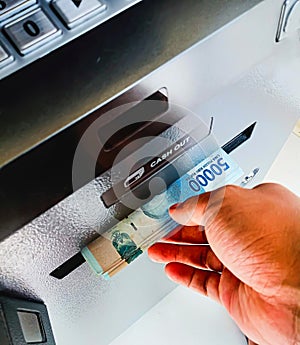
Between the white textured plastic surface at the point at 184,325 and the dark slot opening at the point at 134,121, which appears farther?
the white textured plastic surface at the point at 184,325

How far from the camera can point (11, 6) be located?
0.27 meters

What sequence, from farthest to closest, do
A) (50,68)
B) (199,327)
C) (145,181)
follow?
(199,327) → (145,181) → (50,68)

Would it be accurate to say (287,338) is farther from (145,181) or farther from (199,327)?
(199,327)

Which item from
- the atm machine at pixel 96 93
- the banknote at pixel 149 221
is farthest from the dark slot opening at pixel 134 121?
the banknote at pixel 149 221

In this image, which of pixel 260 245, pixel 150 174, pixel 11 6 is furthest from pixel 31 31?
pixel 260 245

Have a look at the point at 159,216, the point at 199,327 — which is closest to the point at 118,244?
the point at 159,216

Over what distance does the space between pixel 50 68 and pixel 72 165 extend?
0.05m

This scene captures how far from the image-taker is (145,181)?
404 mm

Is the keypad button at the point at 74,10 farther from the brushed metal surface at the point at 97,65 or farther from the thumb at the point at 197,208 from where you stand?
the thumb at the point at 197,208

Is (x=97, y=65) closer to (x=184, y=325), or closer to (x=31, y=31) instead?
(x=31, y=31)

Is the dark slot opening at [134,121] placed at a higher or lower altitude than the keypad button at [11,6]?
lower

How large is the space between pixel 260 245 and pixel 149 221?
0.10 meters

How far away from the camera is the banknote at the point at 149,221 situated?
438 millimetres

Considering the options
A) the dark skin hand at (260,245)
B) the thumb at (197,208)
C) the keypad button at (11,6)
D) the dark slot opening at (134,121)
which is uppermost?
the keypad button at (11,6)
